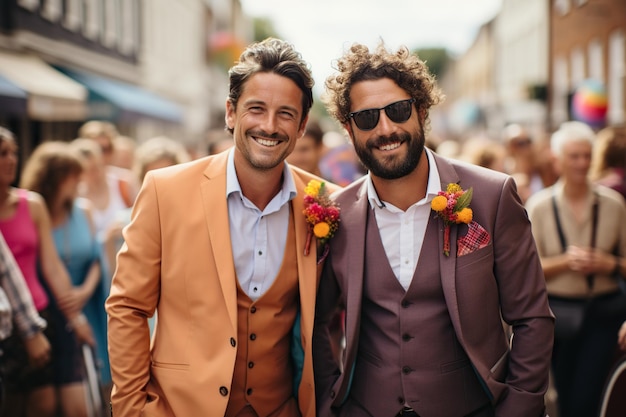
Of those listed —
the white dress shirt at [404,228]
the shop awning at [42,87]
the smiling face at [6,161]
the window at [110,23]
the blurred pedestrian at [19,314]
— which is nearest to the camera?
the white dress shirt at [404,228]

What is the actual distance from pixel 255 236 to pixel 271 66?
81cm

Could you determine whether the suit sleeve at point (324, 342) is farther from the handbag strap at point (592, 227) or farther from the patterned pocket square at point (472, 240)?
the handbag strap at point (592, 227)

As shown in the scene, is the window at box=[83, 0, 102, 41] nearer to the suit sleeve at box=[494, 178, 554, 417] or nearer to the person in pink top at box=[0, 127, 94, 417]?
the person in pink top at box=[0, 127, 94, 417]

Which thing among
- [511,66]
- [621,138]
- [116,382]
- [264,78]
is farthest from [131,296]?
[511,66]

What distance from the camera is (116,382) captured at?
272 centimetres

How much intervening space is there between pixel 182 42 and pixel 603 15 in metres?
16.1

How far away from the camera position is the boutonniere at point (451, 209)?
273cm

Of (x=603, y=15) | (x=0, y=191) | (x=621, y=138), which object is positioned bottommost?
(x=0, y=191)

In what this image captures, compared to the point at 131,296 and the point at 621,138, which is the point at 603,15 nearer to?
the point at 621,138

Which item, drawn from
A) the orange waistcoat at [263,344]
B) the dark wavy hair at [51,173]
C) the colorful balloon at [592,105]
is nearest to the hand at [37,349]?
the dark wavy hair at [51,173]

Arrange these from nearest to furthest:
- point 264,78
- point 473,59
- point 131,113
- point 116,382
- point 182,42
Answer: point 116,382 < point 264,78 < point 131,113 < point 182,42 < point 473,59

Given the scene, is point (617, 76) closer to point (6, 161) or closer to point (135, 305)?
point (6, 161)

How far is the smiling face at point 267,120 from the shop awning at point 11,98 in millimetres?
6473

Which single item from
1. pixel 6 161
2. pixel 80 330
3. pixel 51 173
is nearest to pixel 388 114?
pixel 6 161
